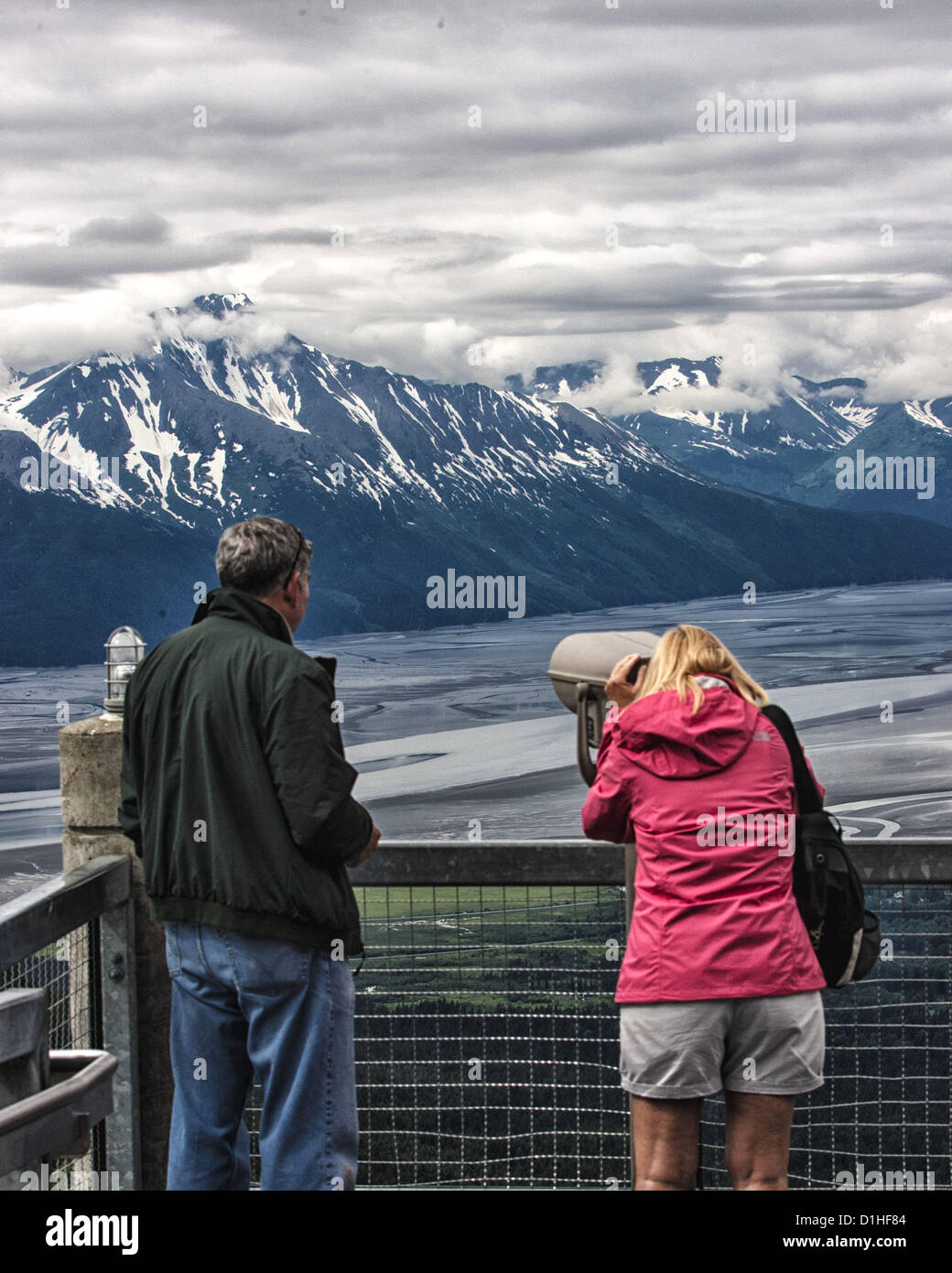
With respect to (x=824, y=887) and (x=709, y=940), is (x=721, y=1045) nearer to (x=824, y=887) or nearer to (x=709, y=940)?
(x=709, y=940)

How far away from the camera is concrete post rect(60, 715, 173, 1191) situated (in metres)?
4.21

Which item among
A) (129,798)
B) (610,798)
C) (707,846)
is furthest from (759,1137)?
(129,798)

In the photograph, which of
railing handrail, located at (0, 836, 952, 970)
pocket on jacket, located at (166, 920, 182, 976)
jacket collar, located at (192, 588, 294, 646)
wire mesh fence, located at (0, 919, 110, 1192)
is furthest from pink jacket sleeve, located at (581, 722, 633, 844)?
wire mesh fence, located at (0, 919, 110, 1192)

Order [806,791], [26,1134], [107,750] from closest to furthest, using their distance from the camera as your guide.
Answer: [26,1134] < [806,791] < [107,750]

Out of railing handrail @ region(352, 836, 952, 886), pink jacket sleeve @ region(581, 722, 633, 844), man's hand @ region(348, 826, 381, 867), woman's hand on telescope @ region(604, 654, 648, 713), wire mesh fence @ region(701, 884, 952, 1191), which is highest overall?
woman's hand on telescope @ region(604, 654, 648, 713)

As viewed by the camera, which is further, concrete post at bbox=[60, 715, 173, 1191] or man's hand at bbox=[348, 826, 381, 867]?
concrete post at bbox=[60, 715, 173, 1191]

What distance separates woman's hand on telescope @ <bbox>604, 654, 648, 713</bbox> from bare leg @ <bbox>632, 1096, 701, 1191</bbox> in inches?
38.6

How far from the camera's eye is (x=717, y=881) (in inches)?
130

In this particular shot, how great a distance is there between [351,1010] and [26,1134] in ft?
4.06

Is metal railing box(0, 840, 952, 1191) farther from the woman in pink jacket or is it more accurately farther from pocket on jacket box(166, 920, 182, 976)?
the woman in pink jacket

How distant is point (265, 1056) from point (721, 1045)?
43.1 inches

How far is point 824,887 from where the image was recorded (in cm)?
350
